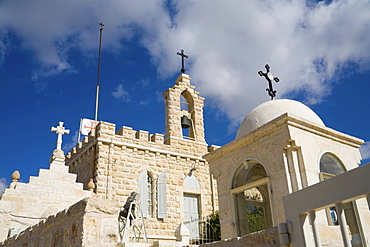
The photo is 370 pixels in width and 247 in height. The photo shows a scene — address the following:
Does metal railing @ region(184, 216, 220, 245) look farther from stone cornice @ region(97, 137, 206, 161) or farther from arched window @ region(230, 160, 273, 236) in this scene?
arched window @ region(230, 160, 273, 236)

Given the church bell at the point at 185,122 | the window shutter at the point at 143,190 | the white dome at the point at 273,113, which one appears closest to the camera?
the white dome at the point at 273,113

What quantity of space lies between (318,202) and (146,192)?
1147 centimetres

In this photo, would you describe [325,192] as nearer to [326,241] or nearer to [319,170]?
[326,241]

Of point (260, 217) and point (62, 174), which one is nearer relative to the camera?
point (260, 217)

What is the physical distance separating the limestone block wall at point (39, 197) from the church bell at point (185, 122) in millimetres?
6888

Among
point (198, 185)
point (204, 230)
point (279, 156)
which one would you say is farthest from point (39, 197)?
point (198, 185)

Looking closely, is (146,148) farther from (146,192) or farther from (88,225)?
(88,225)

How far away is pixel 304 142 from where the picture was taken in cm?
675

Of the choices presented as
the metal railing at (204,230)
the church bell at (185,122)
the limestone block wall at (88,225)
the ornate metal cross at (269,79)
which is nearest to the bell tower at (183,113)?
the church bell at (185,122)

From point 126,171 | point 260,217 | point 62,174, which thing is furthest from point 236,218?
point 126,171

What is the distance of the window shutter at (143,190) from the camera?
14.3 metres

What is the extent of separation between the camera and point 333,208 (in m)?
6.45

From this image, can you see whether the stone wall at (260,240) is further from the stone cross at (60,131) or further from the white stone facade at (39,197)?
the stone cross at (60,131)

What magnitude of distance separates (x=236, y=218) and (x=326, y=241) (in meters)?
3.11
